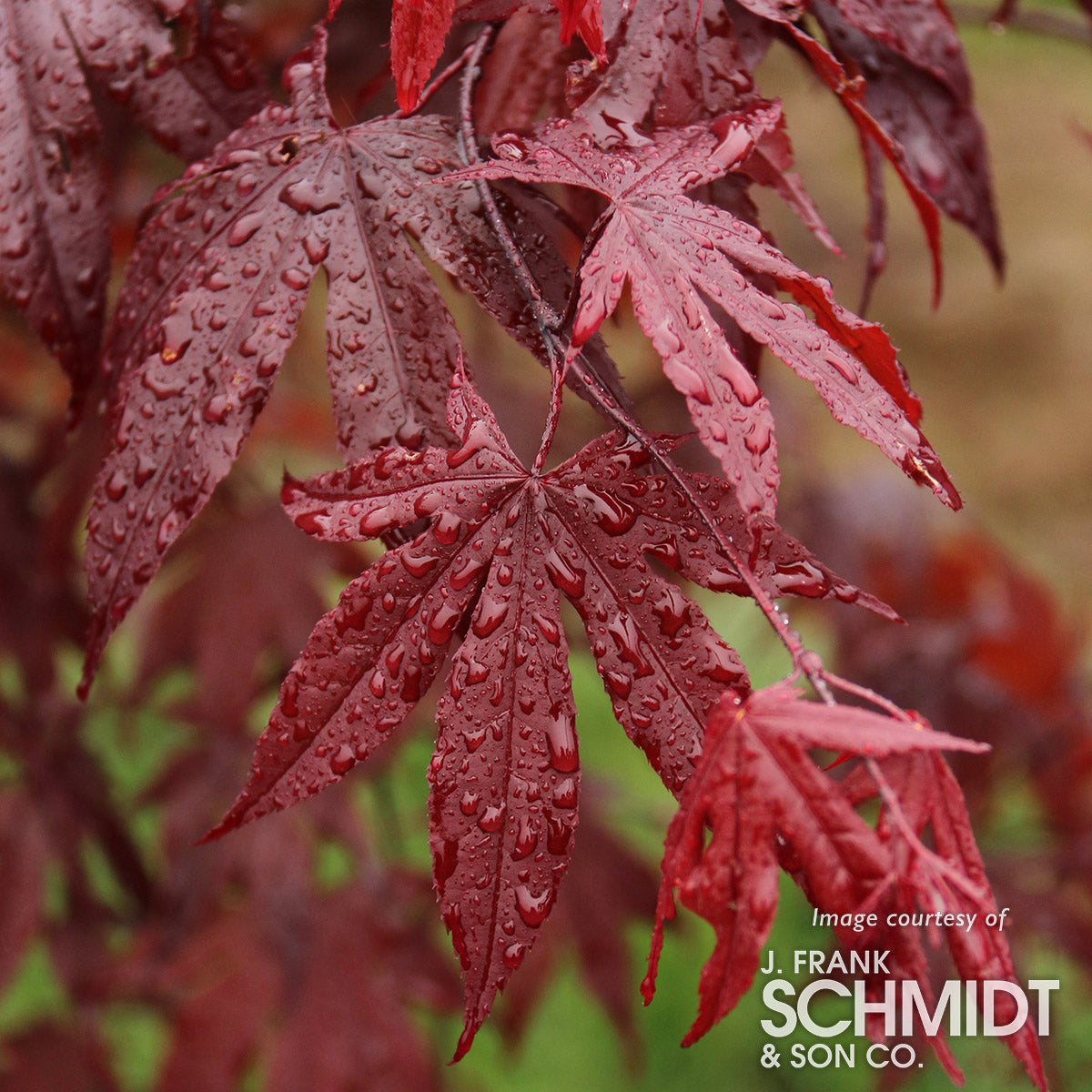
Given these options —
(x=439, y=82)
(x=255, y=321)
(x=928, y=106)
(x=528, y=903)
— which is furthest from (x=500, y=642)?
(x=928, y=106)

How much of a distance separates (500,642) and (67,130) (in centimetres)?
42

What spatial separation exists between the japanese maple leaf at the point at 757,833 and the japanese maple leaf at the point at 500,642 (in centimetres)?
4

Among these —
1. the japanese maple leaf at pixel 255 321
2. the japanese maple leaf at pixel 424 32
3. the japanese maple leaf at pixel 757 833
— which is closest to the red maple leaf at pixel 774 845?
the japanese maple leaf at pixel 757 833

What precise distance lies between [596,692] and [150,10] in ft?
11.0

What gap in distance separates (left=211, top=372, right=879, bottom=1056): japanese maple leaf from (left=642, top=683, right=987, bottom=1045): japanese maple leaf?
35 mm

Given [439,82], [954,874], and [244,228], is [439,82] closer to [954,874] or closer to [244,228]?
[244,228]

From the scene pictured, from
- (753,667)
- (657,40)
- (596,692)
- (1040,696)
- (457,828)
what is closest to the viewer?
(457,828)

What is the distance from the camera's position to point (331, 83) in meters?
1.20

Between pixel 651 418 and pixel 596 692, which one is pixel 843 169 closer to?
pixel 596 692

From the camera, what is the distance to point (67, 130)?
0.61m

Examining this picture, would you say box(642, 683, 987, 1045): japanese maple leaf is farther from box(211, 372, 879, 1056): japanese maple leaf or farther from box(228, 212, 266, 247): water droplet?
box(228, 212, 266, 247): water droplet

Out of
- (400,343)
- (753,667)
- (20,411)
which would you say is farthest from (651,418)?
(753,667)

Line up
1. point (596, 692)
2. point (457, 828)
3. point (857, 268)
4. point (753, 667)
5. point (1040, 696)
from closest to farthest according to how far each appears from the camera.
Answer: point (457, 828), point (1040, 696), point (753, 667), point (596, 692), point (857, 268)

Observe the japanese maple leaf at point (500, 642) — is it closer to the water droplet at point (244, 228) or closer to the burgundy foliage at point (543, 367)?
the burgundy foliage at point (543, 367)
